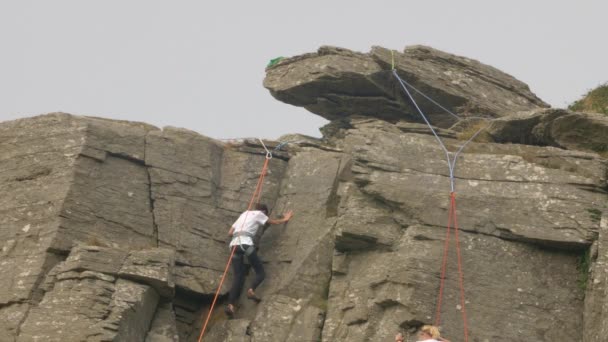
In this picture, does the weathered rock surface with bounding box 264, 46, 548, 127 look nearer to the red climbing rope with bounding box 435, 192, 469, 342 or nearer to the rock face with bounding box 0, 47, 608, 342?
the rock face with bounding box 0, 47, 608, 342

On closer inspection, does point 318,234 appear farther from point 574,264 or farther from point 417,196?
point 574,264

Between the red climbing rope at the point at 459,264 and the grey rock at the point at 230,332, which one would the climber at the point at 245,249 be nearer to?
the grey rock at the point at 230,332

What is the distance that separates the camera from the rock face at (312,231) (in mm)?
24172

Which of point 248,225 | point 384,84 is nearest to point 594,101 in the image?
point 384,84

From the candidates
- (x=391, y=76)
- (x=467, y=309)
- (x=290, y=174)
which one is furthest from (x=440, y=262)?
(x=391, y=76)

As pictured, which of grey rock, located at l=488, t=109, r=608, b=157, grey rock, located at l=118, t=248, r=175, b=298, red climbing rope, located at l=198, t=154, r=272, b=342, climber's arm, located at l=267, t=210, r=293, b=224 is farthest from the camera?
climber's arm, located at l=267, t=210, r=293, b=224

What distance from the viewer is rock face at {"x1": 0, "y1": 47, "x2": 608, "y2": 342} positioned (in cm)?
2417

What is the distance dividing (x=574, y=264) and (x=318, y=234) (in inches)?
243

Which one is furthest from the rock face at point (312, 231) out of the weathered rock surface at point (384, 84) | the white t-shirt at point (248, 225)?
the weathered rock surface at point (384, 84)

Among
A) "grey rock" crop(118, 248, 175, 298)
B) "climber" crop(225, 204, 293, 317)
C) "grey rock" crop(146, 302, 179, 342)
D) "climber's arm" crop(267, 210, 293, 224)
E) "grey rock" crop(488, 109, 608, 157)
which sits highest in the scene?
"grey rock" crop(488, 109, 608, 157)

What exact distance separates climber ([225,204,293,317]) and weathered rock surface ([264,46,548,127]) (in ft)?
18.4

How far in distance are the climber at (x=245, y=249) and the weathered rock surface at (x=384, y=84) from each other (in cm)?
562

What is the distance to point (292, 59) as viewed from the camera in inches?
1291

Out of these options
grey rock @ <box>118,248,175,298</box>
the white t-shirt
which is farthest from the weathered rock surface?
grey rock @ <box>118,248,175,298</box>
